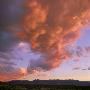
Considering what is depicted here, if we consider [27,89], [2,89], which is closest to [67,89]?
[27,89]

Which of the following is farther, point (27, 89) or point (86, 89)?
point (27, 89)

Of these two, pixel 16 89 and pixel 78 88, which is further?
pixel 16 89

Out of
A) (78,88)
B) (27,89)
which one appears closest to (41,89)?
(27,89)

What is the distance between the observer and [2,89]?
69062 mm

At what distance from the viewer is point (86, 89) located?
5975 cm

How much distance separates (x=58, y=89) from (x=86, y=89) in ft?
26.6

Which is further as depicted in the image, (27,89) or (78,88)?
(27,89)

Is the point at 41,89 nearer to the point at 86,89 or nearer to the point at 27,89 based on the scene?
the point at 27,89

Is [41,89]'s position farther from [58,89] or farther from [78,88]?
[78,88]

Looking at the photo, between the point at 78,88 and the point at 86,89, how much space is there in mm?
3105

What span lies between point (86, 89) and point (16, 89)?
21808 millimetres

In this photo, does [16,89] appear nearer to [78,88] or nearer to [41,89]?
[41,89]

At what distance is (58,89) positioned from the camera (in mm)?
63406

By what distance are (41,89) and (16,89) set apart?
27.1 feet
